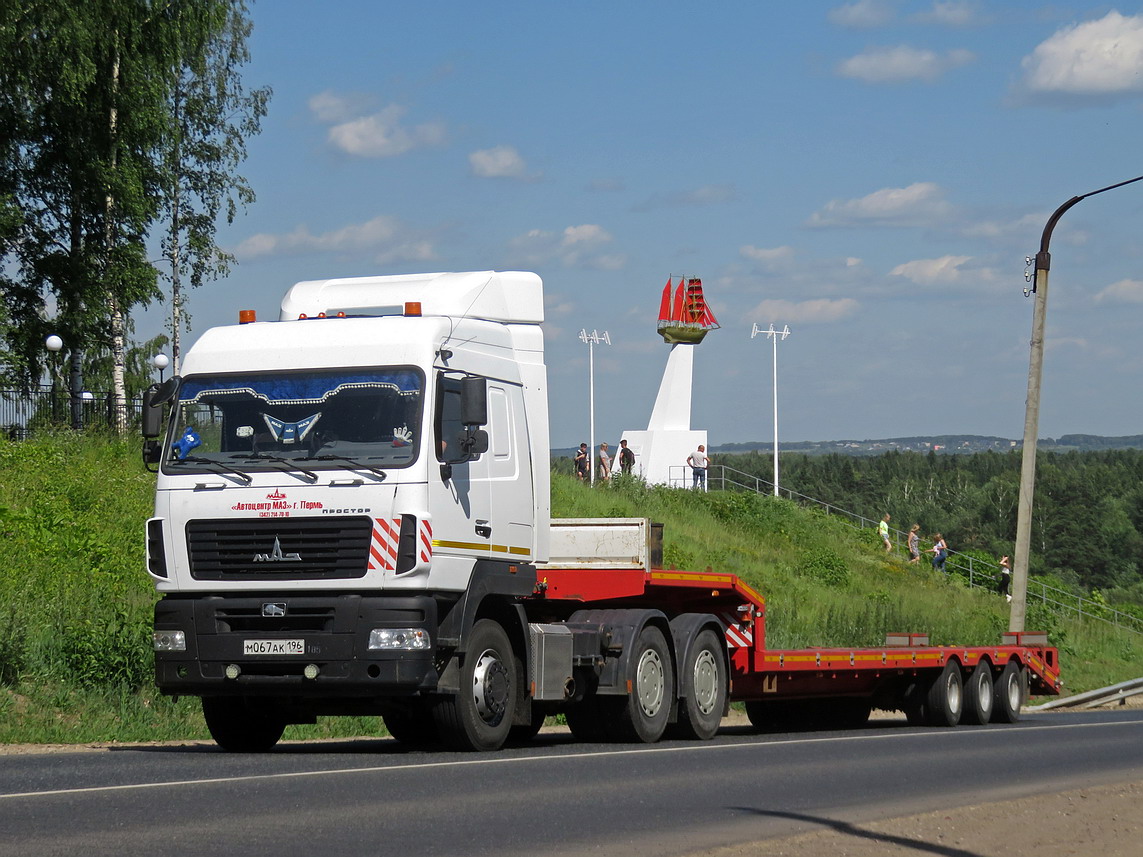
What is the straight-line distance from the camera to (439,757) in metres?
12.2

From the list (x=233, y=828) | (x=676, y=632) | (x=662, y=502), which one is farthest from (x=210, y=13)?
(x=233, y=828)

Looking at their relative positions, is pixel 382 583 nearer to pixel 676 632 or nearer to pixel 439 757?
pixel 439 757

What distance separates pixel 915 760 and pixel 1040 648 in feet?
32.7

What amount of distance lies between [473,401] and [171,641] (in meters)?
2.96

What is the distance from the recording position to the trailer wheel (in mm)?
15023

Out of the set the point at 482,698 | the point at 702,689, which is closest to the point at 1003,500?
the point at 702,689

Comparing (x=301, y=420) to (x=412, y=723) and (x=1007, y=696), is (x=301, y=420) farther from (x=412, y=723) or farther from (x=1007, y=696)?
(x=1007, y=696)

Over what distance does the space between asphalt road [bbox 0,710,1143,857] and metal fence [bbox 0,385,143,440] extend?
1894 centimetres

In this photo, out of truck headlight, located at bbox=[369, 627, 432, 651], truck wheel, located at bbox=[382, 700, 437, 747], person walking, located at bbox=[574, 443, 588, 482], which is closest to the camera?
truck headlight, located at bbox=[369, 627, 432, 651]

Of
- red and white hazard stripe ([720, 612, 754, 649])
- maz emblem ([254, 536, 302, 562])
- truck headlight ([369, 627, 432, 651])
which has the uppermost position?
maz emblem ([254, 536, 302, 562])

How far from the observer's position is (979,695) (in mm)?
20250

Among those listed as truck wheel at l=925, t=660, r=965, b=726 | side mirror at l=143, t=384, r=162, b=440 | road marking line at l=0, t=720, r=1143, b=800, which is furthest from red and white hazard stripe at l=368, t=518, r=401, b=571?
truck wheel at l=925, t=660, r=965, b=726

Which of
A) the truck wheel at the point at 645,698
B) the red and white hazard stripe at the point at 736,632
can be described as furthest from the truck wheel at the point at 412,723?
the red and white hazard stripe at the point at 736,632

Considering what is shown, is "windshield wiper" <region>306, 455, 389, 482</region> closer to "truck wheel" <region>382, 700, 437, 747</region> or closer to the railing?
"truck wheel" <region>382, 700, 437, 747</region>
